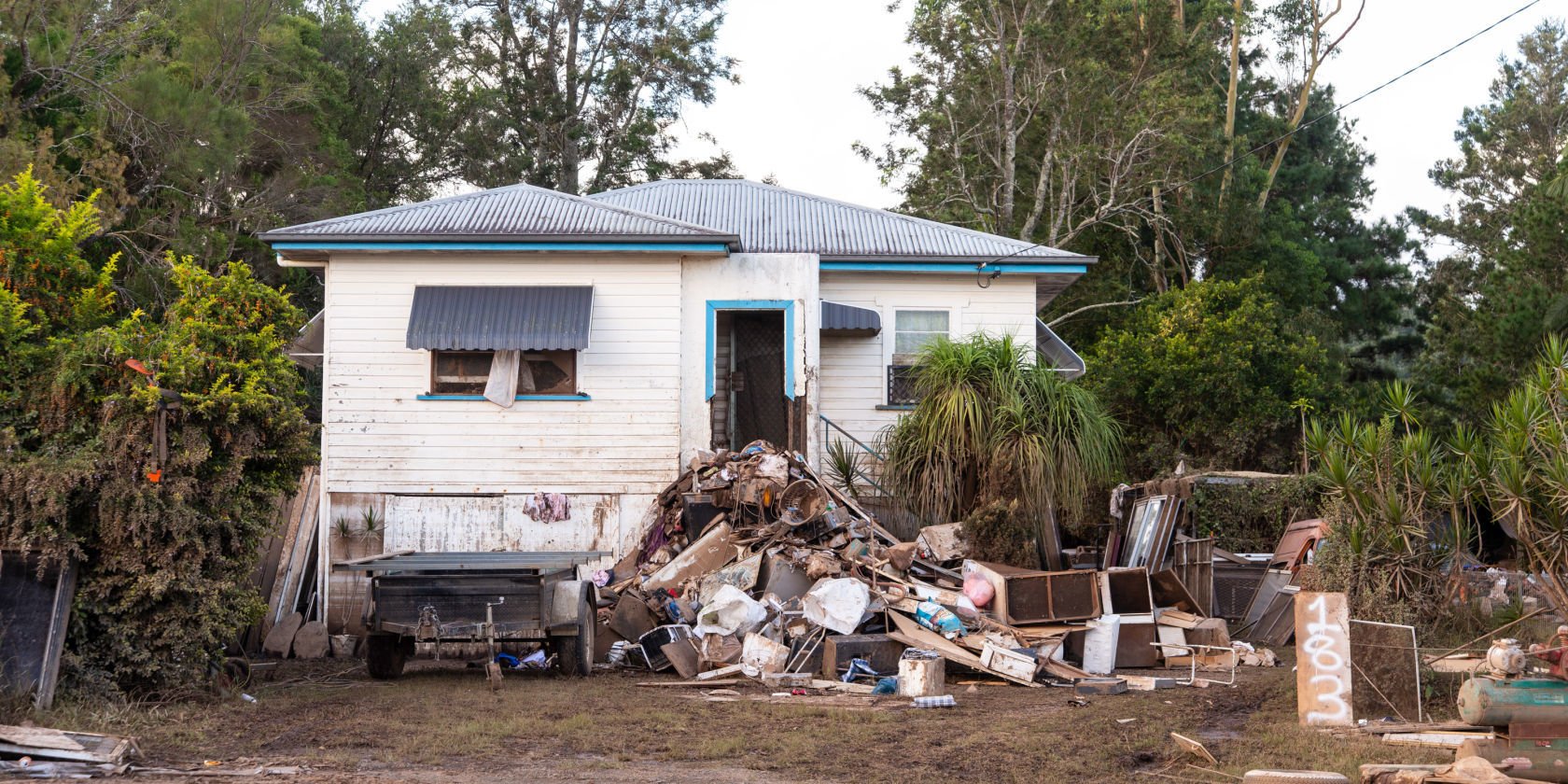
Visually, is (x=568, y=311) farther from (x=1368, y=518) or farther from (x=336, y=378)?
(x=1368, y=518)

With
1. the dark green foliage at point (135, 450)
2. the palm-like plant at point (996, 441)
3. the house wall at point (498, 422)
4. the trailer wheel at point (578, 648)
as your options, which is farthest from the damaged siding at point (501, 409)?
the dark green foliage at point (135, 450)

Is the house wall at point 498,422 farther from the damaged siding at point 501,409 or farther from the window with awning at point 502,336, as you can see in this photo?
the window with awning at point 502,336

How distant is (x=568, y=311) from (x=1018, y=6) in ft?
58.5

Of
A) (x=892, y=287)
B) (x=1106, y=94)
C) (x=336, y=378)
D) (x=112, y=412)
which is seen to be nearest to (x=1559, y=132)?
(x=1106, y=94)

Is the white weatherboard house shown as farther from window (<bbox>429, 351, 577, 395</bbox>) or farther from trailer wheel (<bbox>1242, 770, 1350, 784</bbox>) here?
trailer wheel (<bbox>1242, 770, 1350, 784</bbox>)

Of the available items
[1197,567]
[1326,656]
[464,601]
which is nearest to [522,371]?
[464,601]

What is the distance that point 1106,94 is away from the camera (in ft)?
96.2

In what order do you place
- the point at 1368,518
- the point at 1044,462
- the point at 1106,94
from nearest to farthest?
the point at 1368,518 < the point at 1044,462 < the point at 1106,94

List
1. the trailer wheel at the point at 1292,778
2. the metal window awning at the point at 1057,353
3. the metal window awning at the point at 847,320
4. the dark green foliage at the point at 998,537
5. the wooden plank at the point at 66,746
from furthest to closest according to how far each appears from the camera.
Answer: the metal window awning at the point at 1057,353, the metal window awning at the point at 847,320, the dark green foliage at the point at 998,537, the wooden plank at the point at 66,746, the trailer wheel at the point at 1292,778

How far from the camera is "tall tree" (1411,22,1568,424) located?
25.3 metres

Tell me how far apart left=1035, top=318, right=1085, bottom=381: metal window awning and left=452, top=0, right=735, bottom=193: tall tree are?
729 inches

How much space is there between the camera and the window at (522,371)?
55.8 feet

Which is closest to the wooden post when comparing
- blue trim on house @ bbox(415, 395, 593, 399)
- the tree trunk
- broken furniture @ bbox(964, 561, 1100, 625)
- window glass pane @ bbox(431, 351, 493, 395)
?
broken furniture @ bbox(964, 561, 1100, 625)

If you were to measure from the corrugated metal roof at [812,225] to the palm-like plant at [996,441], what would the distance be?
262 centimetres
